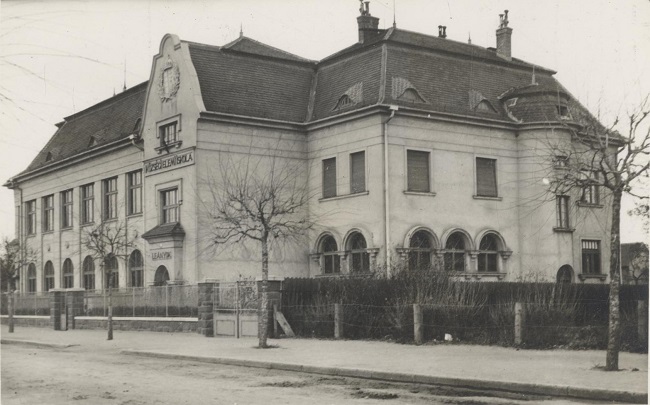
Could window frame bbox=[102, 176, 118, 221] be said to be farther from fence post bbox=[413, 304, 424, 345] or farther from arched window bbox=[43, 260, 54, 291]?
fence post bbox=[413, 304, 424, 345]

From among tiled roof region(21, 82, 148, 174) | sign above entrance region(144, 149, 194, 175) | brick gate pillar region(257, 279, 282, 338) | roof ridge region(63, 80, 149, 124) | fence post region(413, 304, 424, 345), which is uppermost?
roof ridge region(63, 80, 149, 124)

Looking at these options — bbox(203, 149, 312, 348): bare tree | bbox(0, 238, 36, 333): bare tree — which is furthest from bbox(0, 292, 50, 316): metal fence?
bbox(203, 149, 312, 348): bare tree

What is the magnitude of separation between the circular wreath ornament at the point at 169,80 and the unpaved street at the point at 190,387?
1889cm

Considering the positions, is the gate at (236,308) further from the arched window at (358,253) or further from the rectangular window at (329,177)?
the rectangular window at (329,177)

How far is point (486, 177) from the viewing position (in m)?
36.6

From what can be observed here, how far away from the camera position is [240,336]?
26.8 meters

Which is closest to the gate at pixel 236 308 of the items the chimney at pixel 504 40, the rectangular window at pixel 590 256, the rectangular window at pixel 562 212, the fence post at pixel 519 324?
the fence post at pixel 519 324

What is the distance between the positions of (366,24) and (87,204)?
18.8 meters

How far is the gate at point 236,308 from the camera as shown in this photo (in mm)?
26625

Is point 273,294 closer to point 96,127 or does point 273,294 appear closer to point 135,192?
point 135,192

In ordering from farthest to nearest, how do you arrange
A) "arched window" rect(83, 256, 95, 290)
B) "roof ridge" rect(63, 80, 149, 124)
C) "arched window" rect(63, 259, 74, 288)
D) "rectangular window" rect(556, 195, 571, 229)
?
"arched window" rect(63, 259, 74, 288) < "arched window" rect(83, 256, 95, 290) < "roof ridge" rect(63, 80, 149, 124) < "rectangular window" rect(556, 195, 571, 229)

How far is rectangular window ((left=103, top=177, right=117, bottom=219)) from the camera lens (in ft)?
143

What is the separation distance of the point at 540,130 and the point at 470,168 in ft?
12.1

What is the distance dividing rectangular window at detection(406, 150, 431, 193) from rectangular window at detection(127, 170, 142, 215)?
14.4 metres
